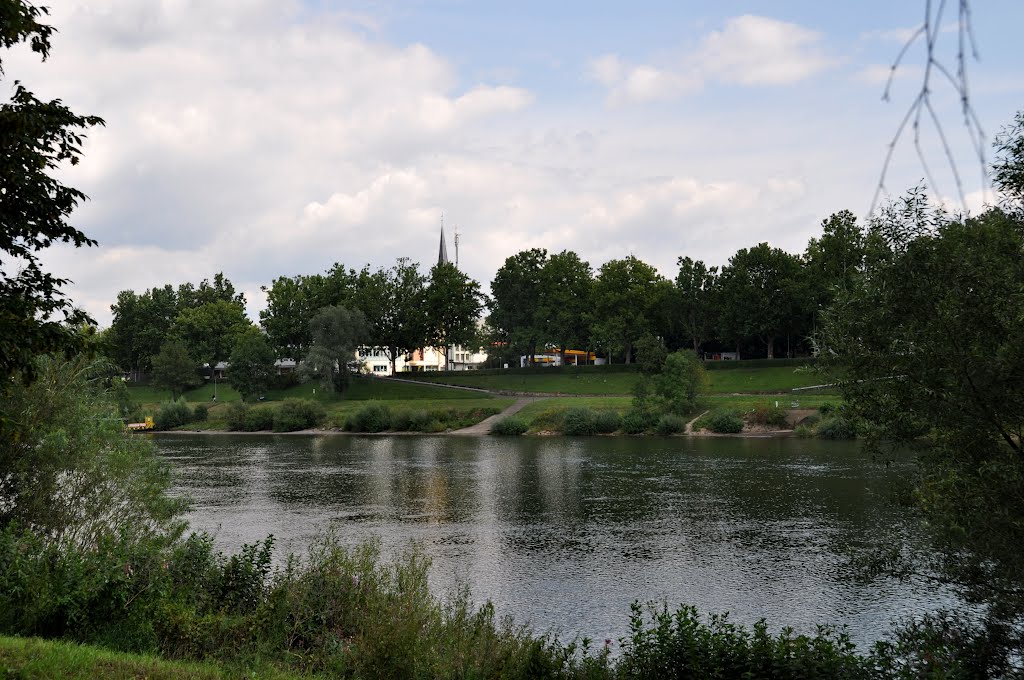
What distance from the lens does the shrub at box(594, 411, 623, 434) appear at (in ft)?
259

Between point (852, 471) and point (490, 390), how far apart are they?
61994mm

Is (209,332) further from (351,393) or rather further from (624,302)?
(624,302)

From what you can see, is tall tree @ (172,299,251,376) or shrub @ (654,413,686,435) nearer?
shrub @ (654,413,686,435)

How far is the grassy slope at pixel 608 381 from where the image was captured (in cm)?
8975

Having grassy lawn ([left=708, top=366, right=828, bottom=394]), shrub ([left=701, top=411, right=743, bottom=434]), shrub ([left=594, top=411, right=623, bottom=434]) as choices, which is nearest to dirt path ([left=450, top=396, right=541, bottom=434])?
shrub ([left=594, top=411, right=623, bottom=434])

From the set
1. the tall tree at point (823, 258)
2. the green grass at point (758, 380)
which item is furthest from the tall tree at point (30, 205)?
the green grass at point (758, 380)

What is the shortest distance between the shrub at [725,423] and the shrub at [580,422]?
11092mm

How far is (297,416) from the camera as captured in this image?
89.5m

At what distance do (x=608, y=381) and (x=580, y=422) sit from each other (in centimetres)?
2486

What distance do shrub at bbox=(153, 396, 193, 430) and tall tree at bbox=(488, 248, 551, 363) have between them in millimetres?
46537

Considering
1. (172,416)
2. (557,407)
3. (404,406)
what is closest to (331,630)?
(557,407)

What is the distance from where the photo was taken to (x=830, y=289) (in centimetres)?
1681

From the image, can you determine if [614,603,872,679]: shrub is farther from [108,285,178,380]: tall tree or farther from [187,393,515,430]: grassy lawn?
[108,285,178,380]: tall tree

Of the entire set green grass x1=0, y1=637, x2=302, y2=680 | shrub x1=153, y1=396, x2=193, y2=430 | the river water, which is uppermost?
green grass x1=0, y1=637, x2=302, y2=680
